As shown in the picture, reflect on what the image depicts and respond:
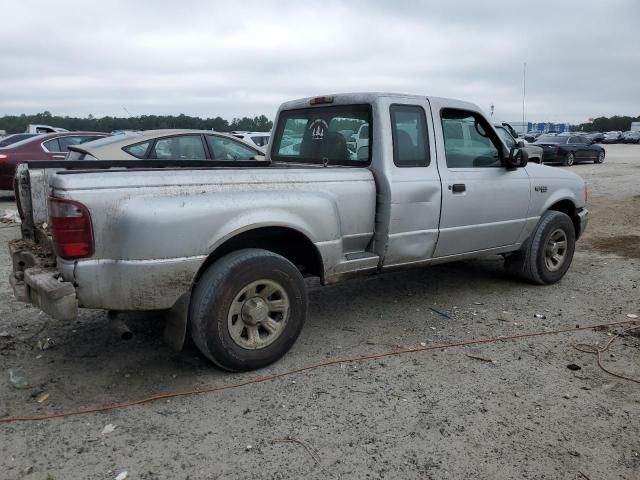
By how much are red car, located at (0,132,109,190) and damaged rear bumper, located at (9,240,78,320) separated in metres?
8.25

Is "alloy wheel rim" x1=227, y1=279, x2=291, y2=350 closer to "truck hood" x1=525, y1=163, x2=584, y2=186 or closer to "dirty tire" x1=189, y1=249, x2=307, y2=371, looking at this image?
"dirty tire" x1=189, y1=249, x2=307, y2=371

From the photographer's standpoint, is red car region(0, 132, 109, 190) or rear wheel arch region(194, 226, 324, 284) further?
red car region(0, 132, 109, 190)

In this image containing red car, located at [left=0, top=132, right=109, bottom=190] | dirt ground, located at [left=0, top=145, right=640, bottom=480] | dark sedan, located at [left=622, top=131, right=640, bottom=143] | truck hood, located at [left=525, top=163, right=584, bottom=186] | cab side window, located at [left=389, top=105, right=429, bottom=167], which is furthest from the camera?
dark sedan, located at [left=622, top=131, right=640, bottom=143]

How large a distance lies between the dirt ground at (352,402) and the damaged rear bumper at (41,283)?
0.59m

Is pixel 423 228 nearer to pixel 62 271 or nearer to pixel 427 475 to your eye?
pixel 427 475

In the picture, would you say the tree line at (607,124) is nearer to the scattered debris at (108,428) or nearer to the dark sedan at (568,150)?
the dark sedan at (568,150)

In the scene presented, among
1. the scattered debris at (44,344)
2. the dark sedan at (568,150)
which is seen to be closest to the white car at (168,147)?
the scattered debris at (44,344)

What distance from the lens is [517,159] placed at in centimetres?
534

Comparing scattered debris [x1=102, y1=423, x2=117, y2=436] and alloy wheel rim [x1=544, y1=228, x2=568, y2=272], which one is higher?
alloy wheel rim [x1=544, y1=228, x2=568, y2=272]

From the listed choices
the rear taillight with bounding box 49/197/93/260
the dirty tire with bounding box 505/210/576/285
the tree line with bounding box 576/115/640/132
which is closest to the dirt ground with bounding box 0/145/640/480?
the dirty tire with bounding box 505/210/576/285

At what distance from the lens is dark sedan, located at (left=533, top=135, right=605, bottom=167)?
2502 cm

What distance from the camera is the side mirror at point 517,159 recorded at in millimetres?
5320

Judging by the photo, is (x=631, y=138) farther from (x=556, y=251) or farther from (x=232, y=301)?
(x=232, y=301)

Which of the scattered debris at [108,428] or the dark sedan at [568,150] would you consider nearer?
the scattered debris at [108,428]
